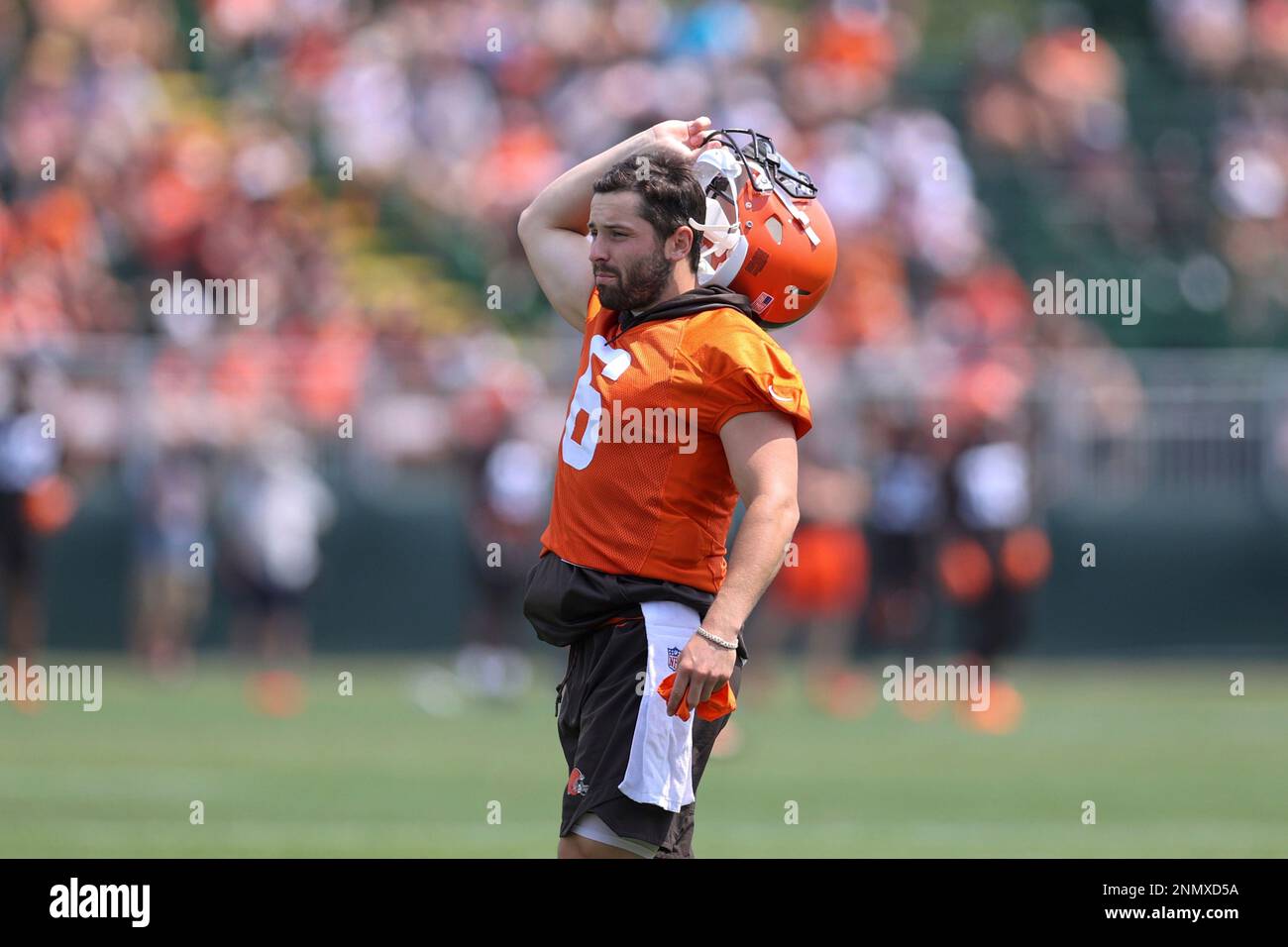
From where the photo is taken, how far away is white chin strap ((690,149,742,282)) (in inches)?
221

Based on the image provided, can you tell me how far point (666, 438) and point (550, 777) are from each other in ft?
21.7

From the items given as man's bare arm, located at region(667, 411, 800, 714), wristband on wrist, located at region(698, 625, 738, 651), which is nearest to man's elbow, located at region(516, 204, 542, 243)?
man's bare arm, located at region(667, 411, 800, 714)

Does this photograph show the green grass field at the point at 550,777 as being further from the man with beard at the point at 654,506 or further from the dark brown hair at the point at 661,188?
the dark brown hair at the point at 661,188

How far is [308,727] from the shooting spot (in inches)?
555

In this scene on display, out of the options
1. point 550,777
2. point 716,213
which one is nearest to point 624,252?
point 716,213

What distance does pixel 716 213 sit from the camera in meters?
5.64

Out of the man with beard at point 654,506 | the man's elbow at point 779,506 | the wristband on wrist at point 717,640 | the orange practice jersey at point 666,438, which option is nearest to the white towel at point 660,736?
the man with beard at point 654,506

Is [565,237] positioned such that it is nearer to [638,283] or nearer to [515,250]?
[638,283]

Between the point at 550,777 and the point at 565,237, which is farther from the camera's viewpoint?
the point at 550,777

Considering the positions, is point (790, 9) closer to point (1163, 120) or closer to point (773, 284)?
point (1163, 120)

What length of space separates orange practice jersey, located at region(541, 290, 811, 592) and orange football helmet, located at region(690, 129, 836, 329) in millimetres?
181

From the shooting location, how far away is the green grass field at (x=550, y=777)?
31.2 ft

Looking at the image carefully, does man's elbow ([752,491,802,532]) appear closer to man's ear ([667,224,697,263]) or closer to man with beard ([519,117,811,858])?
man with beard ([519,117,811,858])
